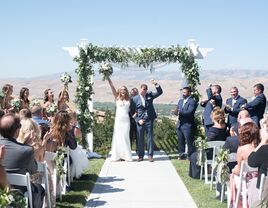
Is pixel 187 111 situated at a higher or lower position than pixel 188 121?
higher

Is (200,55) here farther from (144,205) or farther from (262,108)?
(144,205)

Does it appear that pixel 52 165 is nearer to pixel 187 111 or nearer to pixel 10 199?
pixel 10 199

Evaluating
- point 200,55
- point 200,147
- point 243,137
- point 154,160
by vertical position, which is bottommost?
point 154,160

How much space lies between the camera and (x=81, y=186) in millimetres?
8734

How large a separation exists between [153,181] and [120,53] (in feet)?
15.3

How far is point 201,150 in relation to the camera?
28.5ft

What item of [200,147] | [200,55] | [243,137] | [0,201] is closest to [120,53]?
[200,55]

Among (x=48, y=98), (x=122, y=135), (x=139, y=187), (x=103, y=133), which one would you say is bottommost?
(x=139, y=187)

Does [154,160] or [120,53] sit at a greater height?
[120,53]

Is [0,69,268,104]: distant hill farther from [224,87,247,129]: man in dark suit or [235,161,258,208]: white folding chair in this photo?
[235,161,258,208]: white folding chair

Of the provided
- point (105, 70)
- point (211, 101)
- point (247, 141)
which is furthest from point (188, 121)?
point (247, 141)

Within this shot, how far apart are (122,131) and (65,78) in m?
1.91

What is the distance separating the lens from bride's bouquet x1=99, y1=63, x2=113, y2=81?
12344 millimetres

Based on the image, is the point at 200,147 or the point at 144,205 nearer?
the point at 144,205
